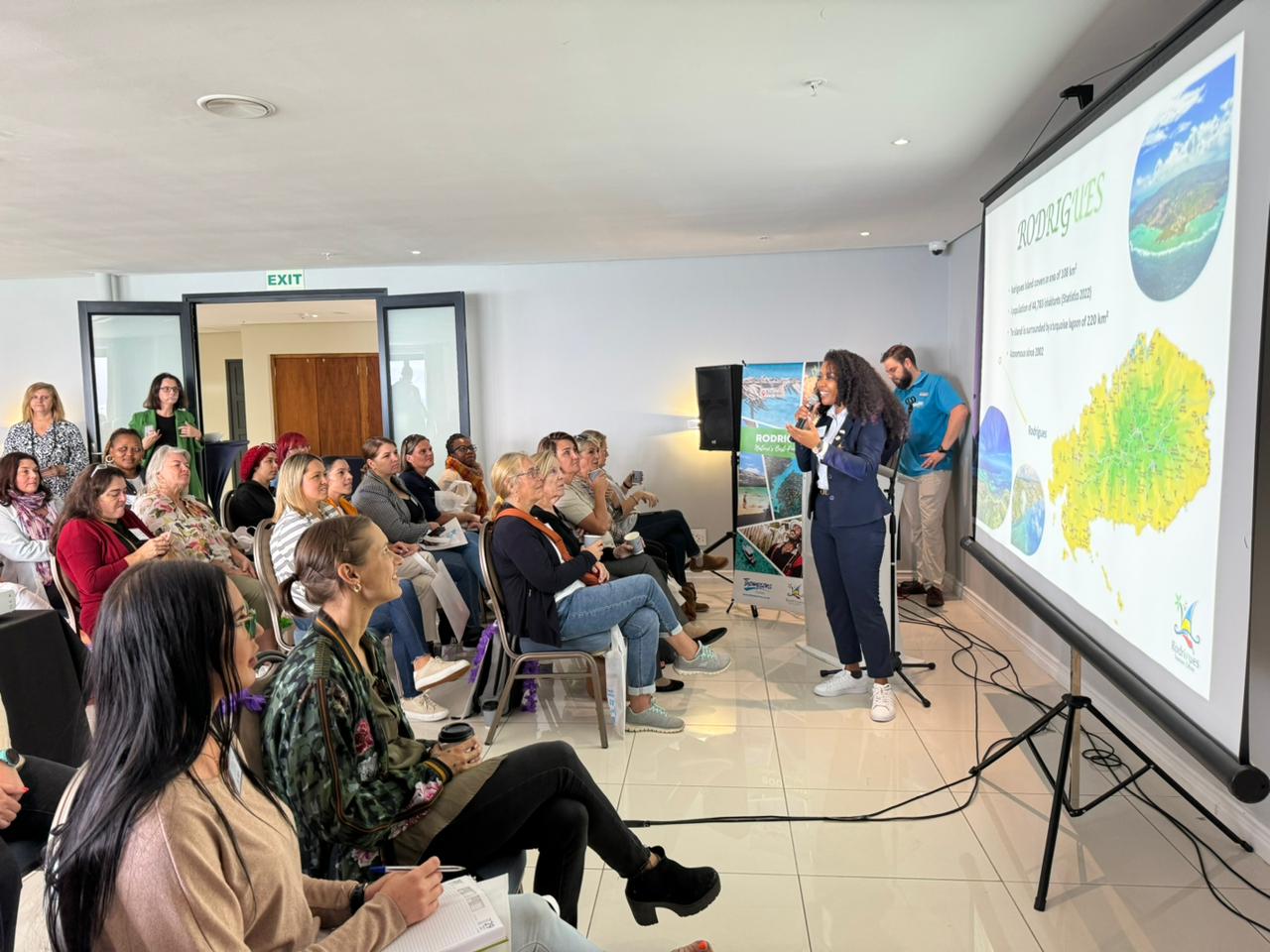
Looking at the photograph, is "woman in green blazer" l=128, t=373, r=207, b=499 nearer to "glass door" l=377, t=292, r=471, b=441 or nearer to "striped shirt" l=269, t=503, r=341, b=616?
"glass door" l=377, t=292, r=471, b=441

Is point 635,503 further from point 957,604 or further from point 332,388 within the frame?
point 332,388

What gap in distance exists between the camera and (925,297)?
6.54 meters

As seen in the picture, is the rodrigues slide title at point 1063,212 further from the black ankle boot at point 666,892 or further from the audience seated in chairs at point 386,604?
the audience seated in chairs at point 386,604

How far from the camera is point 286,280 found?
7.03 meters

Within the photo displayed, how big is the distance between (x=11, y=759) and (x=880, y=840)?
7.68 ft

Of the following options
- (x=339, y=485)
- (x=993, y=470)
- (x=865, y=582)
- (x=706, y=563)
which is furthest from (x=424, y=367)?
(x=993, y=470)

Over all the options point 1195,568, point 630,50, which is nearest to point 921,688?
point 1195,568

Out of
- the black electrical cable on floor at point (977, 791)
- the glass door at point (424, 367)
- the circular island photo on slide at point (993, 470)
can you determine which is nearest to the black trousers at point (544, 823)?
the black electrical cable on floor at point (977, 791)

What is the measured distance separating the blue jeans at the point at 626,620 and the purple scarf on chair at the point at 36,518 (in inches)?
99.5

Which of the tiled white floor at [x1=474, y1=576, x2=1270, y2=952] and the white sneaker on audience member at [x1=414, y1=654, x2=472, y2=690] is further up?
the white sneaker on audience member at [x1=414, y1=654, x2=472, y2=690]

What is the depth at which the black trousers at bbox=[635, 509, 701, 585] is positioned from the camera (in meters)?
5.76

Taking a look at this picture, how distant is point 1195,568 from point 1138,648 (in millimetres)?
347

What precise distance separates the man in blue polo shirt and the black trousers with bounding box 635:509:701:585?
1.50m

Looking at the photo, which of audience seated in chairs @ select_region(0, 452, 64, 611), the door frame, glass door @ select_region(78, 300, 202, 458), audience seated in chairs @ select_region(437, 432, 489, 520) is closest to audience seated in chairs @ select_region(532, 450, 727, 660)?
audience seated in chairs @ select_region(437, 432, 489, 520)
